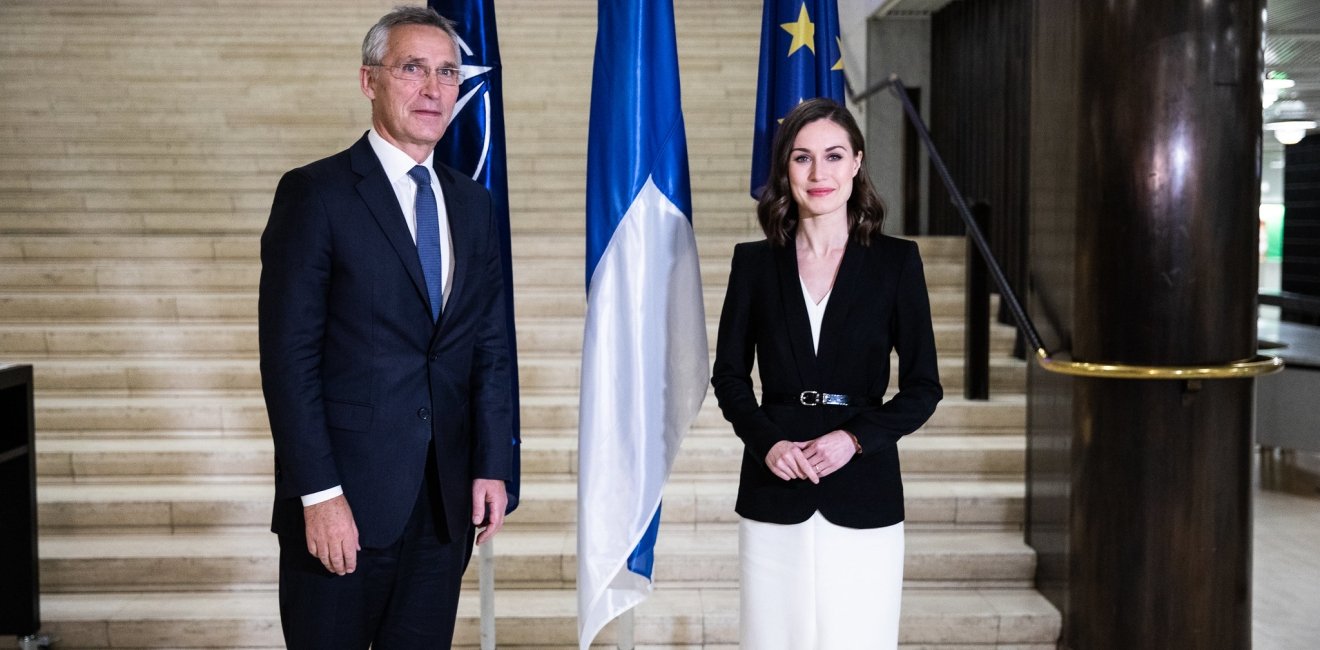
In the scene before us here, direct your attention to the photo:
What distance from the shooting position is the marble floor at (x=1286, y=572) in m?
3.70

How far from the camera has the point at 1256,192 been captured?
9.98 feet

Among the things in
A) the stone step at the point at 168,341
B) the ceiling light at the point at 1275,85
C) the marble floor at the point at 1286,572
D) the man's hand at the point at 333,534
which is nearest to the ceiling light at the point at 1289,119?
the ceiling light at the point at 1275,85

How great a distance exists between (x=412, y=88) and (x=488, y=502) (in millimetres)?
807

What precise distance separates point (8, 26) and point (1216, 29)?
1011 centimetres

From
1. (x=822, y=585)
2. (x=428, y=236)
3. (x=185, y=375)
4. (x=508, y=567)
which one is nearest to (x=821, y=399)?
(x=822, y=585)

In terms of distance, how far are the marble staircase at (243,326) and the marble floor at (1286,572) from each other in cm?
92

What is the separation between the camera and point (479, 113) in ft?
8.47

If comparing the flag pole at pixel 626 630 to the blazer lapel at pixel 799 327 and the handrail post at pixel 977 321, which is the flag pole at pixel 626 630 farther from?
the handrail post at pixel 977 321

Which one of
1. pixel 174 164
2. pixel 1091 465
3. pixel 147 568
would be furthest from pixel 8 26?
pixel 1091 465

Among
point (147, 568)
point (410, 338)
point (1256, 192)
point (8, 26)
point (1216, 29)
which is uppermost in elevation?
point (8, 26)

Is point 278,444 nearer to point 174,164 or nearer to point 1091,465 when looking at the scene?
point 1091,465

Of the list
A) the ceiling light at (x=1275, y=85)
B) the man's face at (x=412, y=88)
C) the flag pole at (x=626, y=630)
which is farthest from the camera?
the ceiling light at (x=1275, y=85)

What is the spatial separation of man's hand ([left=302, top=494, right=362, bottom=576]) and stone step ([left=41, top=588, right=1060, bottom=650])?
173 cm

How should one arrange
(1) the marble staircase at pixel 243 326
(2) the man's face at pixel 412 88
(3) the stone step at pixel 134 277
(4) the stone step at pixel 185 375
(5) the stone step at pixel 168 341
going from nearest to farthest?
(2) the man's face at pixel 412 88 → (1) the marble staircase at pixel 243 326 → (4) the stone step at pixel 185 375 → (5) the stone step at pixel 168 341 → (3) the stone step at pixel 134 277
